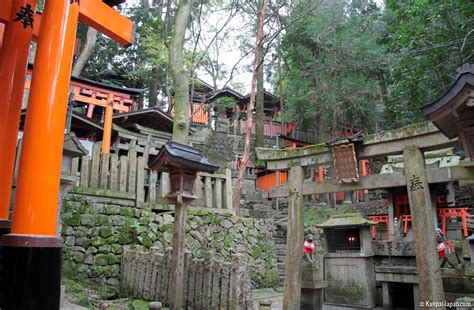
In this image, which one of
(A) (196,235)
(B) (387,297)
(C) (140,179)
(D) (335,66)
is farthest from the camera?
(D) (335,66)

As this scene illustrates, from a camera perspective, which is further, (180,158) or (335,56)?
(335,56)

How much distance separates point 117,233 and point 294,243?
5116 mm

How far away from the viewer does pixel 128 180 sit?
1092cm

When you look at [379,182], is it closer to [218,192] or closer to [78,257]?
[218,192]

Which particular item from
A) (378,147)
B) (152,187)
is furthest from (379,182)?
(152,187)

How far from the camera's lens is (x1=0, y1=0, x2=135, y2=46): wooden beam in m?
4.65

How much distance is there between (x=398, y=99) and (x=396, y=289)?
11.0m

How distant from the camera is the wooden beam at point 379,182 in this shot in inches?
229

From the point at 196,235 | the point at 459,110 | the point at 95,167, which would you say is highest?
the point at 459,110

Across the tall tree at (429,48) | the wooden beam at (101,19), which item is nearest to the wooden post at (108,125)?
the wooden beam at (101,19)

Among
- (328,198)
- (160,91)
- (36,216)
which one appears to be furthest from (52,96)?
(160,91)

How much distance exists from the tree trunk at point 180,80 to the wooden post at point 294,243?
3.18 meters

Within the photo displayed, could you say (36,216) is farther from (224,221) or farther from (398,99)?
(398,99)

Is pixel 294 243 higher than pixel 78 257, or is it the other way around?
pixel 294 243
